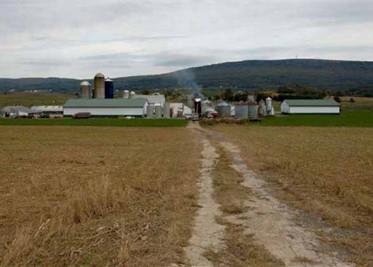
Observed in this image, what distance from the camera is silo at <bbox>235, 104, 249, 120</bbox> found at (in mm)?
111488

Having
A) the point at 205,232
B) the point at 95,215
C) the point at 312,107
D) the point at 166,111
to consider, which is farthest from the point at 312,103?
the point at 205,232

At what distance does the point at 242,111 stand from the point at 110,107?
32601mm

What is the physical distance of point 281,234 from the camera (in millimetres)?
10531

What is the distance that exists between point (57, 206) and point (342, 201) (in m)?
6.71

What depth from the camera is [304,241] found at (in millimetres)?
9961

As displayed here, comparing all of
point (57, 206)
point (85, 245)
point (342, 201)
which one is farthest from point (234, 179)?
point (85, 245)

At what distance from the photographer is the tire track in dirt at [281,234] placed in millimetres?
8722

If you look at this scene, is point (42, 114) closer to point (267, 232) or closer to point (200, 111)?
point (200, 111)

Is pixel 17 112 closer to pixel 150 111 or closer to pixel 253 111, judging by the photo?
pixel 150 111

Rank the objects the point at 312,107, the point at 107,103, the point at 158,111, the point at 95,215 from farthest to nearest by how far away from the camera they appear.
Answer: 1. the point at 312,107
2. the point at 107,103
3. the point at 158,111
4. the point at 95,215

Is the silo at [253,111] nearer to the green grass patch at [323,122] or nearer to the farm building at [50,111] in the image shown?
the green grass patch at [323,122]

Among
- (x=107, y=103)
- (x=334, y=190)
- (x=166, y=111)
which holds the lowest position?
(x=166, y=111)

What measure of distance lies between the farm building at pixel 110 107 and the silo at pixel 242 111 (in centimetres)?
2501

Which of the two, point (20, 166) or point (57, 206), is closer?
point (57, 206)
